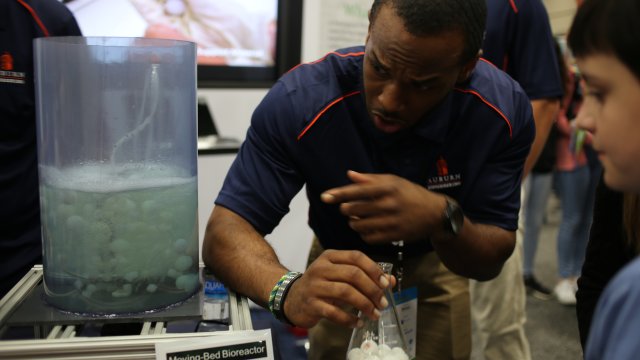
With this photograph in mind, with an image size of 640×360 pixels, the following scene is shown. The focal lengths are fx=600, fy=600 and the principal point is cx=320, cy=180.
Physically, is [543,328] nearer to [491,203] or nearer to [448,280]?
[448,280]

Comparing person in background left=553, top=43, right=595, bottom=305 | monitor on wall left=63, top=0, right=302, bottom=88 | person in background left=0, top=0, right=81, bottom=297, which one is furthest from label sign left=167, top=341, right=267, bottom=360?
person in background left=553, top=43, right=595, bottom=305

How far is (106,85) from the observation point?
741 mm

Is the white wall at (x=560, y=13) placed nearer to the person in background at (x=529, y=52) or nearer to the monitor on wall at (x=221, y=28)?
the monitor on wall at (x=221, y=28)

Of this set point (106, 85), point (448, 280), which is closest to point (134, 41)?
point (106, 85)

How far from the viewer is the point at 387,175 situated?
3.14 ft

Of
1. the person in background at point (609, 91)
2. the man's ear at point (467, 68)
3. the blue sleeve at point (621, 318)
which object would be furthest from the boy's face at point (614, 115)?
the man's ear at point (467, 68)

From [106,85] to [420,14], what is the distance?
51 centimetres

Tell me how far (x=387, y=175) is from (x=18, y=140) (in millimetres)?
931

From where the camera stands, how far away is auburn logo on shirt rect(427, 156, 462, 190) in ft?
4.08

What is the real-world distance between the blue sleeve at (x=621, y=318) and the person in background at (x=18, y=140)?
1242 mm

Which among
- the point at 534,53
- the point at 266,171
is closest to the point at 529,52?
the point at 534,53

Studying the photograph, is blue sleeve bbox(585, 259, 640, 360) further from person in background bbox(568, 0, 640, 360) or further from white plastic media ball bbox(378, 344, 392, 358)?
white plastic media ball bbox(378, 344, 392, 358)

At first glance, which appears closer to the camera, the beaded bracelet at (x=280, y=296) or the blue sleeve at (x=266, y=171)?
the beaded bracelet at (x=280, y=296)

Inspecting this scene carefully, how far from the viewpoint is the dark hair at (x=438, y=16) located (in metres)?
0.98
